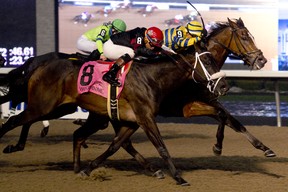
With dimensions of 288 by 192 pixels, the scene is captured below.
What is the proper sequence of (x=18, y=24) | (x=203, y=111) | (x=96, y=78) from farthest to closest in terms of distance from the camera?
(x=18, y=24) < (x=203, y=111) < (x=96, y=78)

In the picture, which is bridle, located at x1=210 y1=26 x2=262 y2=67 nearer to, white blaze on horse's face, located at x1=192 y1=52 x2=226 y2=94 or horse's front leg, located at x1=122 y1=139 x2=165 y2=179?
white blaze on horse's face, located at x1=192 y1=52 x2=226 y2=94

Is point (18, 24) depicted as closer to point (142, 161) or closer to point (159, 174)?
point (142, 161)

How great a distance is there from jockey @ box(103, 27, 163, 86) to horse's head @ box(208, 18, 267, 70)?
0.84m

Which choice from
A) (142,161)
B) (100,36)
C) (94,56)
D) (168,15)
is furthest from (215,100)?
(168,15)

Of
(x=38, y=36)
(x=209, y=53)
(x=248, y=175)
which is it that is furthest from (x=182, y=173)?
(x=38, y=36)

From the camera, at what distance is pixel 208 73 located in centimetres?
748

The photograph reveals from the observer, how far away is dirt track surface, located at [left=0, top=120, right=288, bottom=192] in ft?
23.3

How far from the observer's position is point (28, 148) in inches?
404

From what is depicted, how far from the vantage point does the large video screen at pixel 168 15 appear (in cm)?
1581

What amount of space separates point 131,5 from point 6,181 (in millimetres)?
9544

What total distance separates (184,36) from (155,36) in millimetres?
953

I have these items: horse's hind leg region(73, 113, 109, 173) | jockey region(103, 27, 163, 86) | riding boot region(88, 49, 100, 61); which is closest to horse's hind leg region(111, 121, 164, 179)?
horse's hind leg region(73, 113, 109, 173)

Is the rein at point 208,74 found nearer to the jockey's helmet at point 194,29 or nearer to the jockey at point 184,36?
the jockey at point 184,36

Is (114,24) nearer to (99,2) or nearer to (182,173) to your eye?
(182,173)
